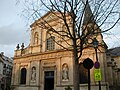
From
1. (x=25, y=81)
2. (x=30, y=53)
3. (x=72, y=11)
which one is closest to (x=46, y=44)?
(x=30, y=53)

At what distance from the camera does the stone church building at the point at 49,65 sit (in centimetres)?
2278

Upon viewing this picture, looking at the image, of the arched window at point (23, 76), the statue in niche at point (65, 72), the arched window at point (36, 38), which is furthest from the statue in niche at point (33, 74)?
the statue in niche at point (65, 72)

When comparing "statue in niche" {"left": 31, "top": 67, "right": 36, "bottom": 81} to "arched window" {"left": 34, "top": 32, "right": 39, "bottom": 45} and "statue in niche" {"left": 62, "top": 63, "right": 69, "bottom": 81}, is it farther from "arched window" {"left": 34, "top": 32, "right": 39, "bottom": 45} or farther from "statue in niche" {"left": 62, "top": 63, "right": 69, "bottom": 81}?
"statue in niche" {"left": 62, "top": 63, "right": 69, "bottom": 81}

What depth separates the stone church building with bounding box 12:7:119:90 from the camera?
22.8 meters

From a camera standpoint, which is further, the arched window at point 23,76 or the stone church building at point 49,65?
the arched window at point 23,76

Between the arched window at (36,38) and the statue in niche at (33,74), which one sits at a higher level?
the arched window at (36,38)

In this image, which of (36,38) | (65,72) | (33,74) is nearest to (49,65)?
(65,72)

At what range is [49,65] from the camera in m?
26.5

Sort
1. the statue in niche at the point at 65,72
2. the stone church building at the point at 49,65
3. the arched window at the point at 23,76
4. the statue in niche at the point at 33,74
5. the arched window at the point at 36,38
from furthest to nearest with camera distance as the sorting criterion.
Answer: the arched window at the point at 36,38
the arched window at the point at 23,76
the statue in niche at the point at 33,74
the statue in niche at the point at 65,72
the stone church building at the point at 49,65

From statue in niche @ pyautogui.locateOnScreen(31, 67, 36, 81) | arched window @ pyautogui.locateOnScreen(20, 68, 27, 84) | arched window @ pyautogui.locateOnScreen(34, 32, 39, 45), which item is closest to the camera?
statue in niche @ pyautogui.locateOnScreen(31, 67, 36, 81)

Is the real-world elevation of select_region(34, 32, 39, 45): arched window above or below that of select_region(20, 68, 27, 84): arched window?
above

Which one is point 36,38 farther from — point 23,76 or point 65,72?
point 65,72

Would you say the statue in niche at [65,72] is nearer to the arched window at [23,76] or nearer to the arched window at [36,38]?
the arched window at [36,38]

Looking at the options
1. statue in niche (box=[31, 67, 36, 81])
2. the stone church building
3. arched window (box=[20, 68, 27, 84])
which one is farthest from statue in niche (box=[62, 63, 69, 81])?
arched window (box=[20, 68, 27, 84])
